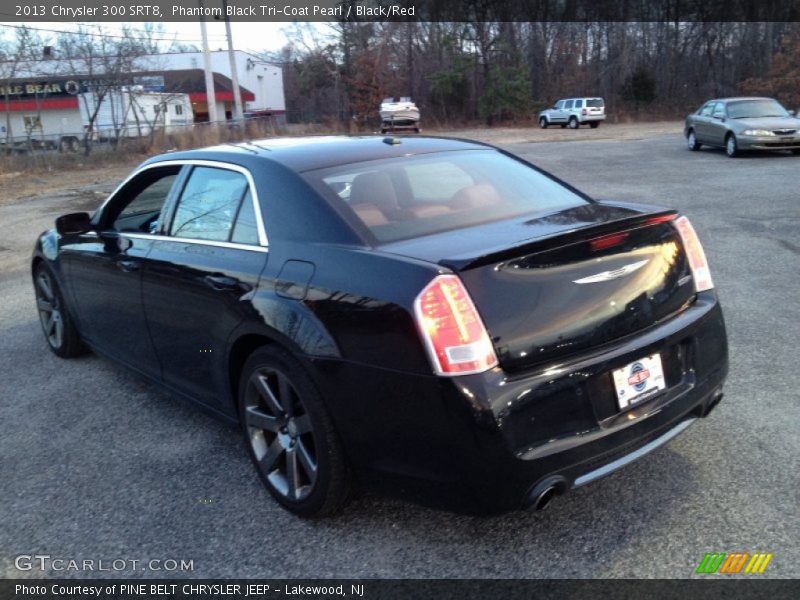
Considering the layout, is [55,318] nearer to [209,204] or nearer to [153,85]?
[209,204]

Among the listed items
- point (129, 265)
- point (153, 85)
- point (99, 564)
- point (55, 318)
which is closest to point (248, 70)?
point (153, 85)

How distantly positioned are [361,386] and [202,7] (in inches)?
1407

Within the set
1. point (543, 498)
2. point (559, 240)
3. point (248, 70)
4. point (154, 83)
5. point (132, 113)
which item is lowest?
point (543, 498)

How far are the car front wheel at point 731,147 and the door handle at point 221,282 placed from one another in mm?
18087

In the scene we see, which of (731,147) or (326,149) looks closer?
(326,149)

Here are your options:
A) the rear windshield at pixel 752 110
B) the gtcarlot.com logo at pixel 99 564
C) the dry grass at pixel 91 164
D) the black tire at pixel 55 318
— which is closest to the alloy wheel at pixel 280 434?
the gtcarlot.com logo at pixel 99 564

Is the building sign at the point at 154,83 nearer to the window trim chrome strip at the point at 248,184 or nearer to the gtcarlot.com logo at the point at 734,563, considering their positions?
the window trim chrome strip at the point at 248,184

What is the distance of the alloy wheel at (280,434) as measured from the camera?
10.7 ft

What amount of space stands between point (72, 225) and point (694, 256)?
12.9 feet

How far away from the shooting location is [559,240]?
9.75 ft

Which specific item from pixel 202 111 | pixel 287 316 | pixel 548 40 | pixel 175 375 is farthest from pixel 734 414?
pixel 202 111

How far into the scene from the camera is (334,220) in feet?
10.7

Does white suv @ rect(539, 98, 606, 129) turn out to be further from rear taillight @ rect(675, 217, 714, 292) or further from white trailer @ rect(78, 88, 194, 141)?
rear taillight @ rect(675, 217, 714, 292)

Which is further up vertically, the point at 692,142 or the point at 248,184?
the point at 248,184
